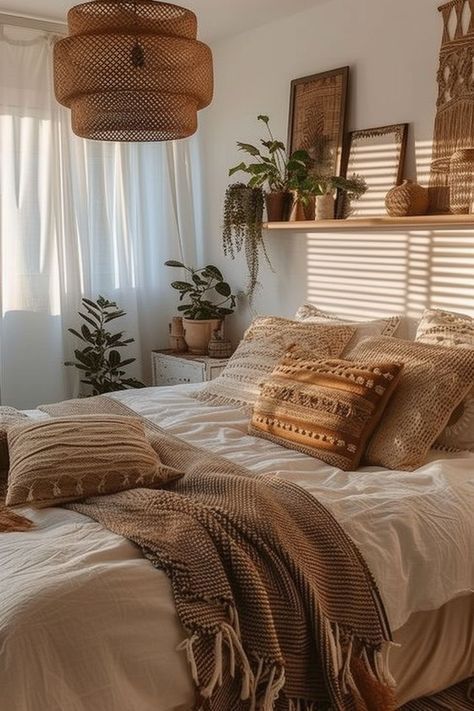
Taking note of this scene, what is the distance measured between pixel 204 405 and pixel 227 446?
0.59m

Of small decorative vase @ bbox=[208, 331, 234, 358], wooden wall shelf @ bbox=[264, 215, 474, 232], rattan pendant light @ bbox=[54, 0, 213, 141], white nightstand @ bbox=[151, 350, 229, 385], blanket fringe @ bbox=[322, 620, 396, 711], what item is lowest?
blanket fringe @ bbox=[322, 620, 396, 711]

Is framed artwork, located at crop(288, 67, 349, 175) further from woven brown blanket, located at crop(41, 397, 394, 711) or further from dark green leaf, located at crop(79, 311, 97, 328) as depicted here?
woven brown blanket, located at crop(41, 397, 394, 711)

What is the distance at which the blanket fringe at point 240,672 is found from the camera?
62.6 inches

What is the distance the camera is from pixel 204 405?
324 cm

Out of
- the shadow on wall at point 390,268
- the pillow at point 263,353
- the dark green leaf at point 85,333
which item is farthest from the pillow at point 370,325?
the dark green leaf at point 85,333

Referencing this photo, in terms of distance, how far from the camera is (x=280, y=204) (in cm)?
402

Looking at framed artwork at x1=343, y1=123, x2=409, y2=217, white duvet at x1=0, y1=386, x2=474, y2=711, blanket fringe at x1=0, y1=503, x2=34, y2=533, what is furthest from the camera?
framed artwork at x1=343, y1=123, x2=409, y2=217

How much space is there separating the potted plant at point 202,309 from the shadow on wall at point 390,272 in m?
0.70

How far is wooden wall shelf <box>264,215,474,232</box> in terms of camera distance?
310 cm

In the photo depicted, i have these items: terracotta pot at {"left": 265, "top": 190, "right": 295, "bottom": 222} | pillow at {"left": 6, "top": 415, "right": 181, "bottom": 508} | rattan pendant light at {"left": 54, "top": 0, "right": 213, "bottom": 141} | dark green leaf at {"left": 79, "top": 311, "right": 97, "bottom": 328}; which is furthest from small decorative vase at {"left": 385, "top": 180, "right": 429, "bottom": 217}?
dark green leaf at {"left": 79, "top": 311, "right": 97, "bottom": 328}

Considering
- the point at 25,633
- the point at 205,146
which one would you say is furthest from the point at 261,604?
the point at 205,146

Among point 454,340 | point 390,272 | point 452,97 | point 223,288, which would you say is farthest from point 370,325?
point 223,288

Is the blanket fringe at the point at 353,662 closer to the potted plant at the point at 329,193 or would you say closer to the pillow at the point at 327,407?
the pillow at the point at 327,407

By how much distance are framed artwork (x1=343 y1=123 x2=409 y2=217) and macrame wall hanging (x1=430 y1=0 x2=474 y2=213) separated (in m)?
0.20
